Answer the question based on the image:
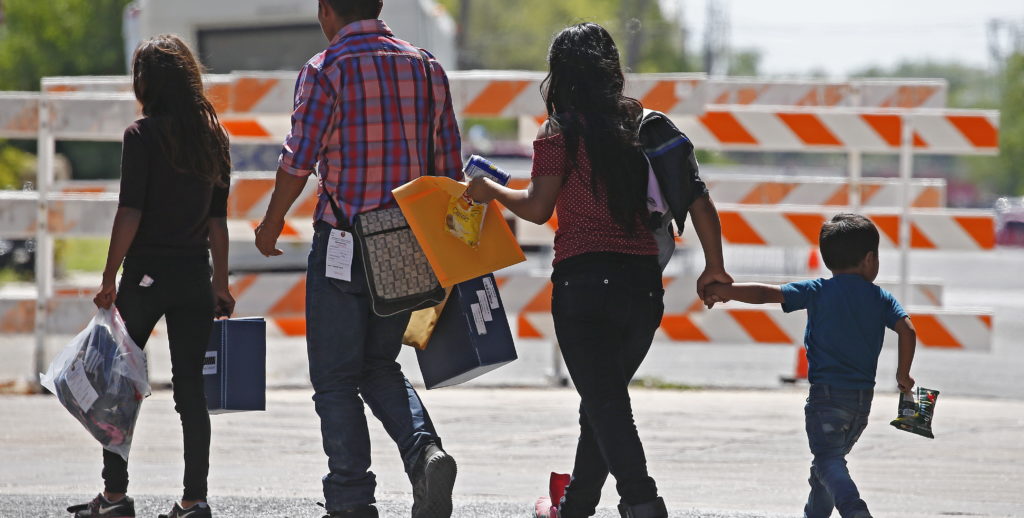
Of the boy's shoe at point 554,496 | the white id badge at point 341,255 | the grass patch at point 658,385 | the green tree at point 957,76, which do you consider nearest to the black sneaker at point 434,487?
the boy's shoe at point 554,496

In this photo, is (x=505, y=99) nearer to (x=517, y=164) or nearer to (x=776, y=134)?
(x=776, y=134)

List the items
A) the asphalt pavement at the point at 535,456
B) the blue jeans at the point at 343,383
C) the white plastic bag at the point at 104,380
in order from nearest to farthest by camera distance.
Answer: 1. the blue jeans at the point at 343,383
2. the white plastic bag at the point at 104,380
3. the asphalt pavement at the point at 535,456

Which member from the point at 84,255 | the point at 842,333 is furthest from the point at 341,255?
the point at 84,255

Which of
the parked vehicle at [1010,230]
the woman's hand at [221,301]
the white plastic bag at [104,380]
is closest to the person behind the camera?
the white plastic bag at [104,380]

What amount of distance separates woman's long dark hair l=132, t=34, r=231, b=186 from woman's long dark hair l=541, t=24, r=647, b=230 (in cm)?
126

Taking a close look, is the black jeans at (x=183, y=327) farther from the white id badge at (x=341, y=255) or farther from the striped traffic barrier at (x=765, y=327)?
the striped traffic barrier at (x=765, y=327)

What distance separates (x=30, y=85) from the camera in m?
34.9

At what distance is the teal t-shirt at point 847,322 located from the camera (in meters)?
4.76

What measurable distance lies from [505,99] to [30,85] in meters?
28.5

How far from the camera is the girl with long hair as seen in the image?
5.04 m

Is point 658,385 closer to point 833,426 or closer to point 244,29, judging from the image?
point 833,426

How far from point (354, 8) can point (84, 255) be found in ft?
77.4

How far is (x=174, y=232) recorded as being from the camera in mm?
5105

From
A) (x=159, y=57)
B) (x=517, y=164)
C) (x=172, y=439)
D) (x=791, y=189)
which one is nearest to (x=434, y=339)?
(x=159, y=57)
